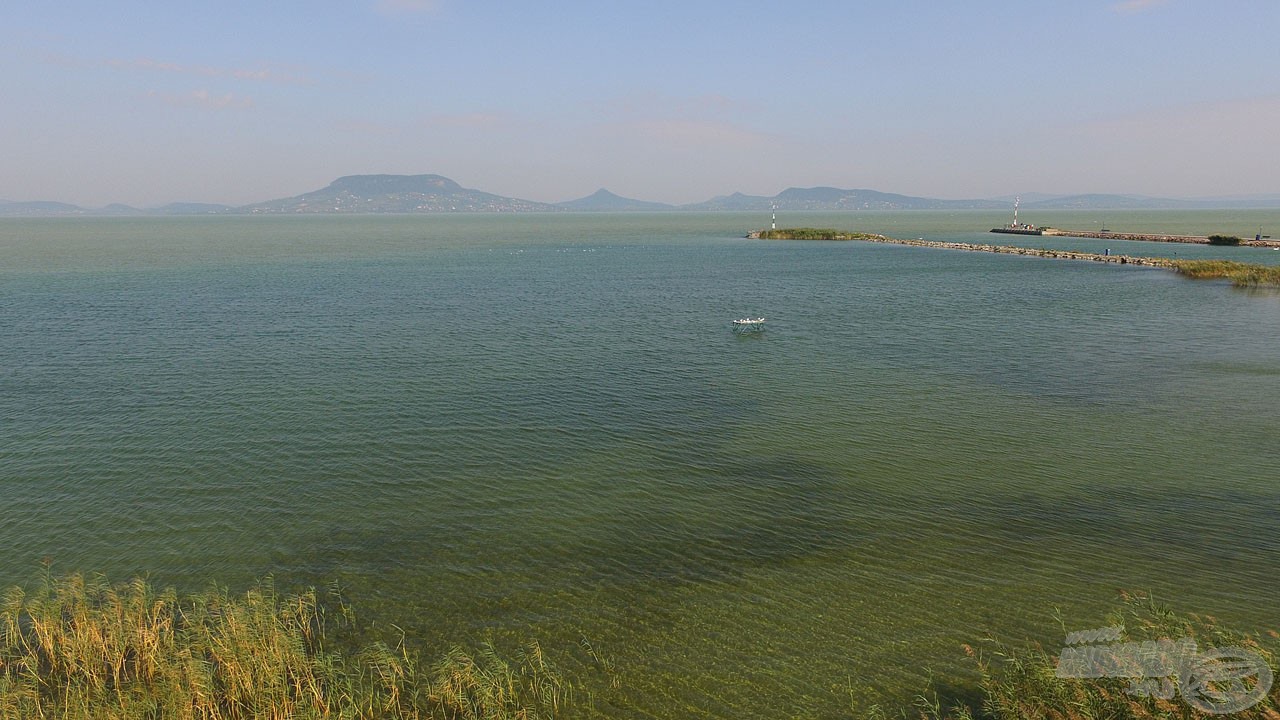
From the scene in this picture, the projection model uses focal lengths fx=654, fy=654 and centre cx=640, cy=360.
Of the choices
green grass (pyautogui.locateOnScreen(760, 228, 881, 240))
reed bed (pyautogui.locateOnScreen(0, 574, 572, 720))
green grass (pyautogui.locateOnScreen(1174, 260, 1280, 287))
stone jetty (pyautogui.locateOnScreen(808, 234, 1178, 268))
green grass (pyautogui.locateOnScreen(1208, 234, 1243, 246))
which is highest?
green grass (pyautogui.locateOnScreen(760, 228, 881, 240))

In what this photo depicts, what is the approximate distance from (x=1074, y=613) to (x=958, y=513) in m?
5.58

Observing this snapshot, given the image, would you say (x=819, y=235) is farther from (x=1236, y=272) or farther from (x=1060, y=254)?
(x=1236, y=272)

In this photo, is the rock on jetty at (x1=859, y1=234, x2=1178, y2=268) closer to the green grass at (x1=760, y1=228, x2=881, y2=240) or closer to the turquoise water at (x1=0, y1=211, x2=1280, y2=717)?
the green grass at (x1=760, y1=228, x2=881, y2=240)

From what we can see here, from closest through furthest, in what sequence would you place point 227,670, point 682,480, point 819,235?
1. point 227,670
2. point 682,480
3. point 819,235

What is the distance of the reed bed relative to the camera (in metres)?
13.0

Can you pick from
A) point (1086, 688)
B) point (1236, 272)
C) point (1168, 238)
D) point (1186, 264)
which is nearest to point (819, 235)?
point (1168, 238)

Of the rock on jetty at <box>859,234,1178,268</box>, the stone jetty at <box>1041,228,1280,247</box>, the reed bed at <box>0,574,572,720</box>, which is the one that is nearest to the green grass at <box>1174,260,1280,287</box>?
the rock on jetty at <box>859,234,1178,268</box>

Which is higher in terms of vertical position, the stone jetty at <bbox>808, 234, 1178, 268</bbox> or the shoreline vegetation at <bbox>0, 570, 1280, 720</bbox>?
the stone jetty at <bbox>808, 234, 1178, 268</bbox>

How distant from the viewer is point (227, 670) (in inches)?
539

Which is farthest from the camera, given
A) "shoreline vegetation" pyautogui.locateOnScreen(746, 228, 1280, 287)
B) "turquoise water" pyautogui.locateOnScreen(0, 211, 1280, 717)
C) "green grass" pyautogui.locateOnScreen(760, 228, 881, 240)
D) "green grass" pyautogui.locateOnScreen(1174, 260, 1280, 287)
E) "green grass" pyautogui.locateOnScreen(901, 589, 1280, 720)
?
"green grass" pyautogui.locateOnScreen(760, 228, 881, 240)

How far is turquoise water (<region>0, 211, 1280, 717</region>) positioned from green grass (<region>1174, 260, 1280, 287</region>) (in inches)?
1013

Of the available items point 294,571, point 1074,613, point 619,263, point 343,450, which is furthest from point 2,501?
point 619,263

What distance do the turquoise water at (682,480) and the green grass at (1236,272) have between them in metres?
25.7

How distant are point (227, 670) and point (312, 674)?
1.68 metres
